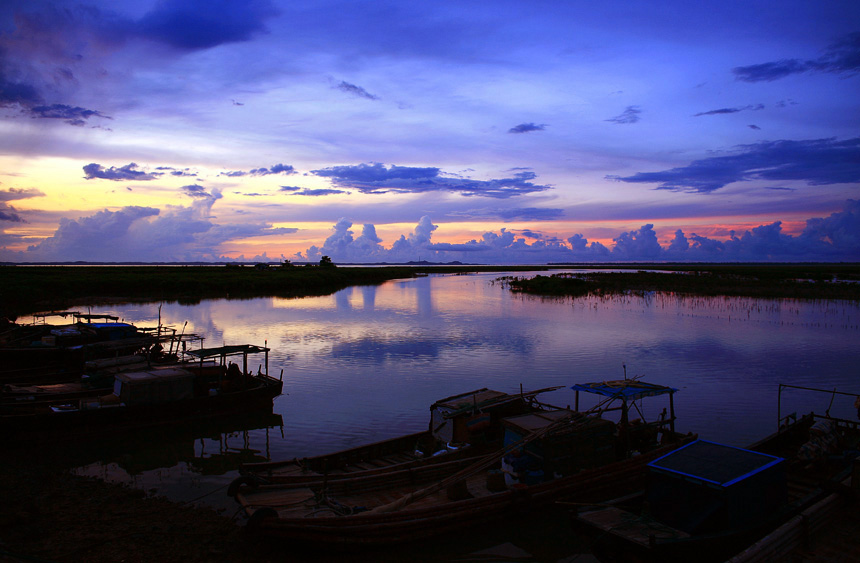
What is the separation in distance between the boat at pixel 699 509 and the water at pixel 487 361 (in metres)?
5.51

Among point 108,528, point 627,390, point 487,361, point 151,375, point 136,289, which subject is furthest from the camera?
point 136,289

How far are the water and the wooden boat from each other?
1.83 meters

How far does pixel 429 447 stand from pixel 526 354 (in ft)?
48.9

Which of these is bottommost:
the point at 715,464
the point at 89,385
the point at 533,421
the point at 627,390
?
the point at 89,385

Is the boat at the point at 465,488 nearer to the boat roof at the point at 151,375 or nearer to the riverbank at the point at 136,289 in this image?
the boat roof at the point at 151,375

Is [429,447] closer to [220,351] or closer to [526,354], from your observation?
[220,351]

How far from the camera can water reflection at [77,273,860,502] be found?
16984 millimetres

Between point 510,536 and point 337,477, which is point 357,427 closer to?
point 337,477

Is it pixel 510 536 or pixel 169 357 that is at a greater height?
pixel 169 357

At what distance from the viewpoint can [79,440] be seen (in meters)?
14.7

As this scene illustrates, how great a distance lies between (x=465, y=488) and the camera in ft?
32.8

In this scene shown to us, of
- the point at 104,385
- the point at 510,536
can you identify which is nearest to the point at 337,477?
the point at 510,536

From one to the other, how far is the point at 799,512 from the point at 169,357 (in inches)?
917

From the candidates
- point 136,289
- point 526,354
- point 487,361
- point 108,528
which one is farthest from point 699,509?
point 136,289
